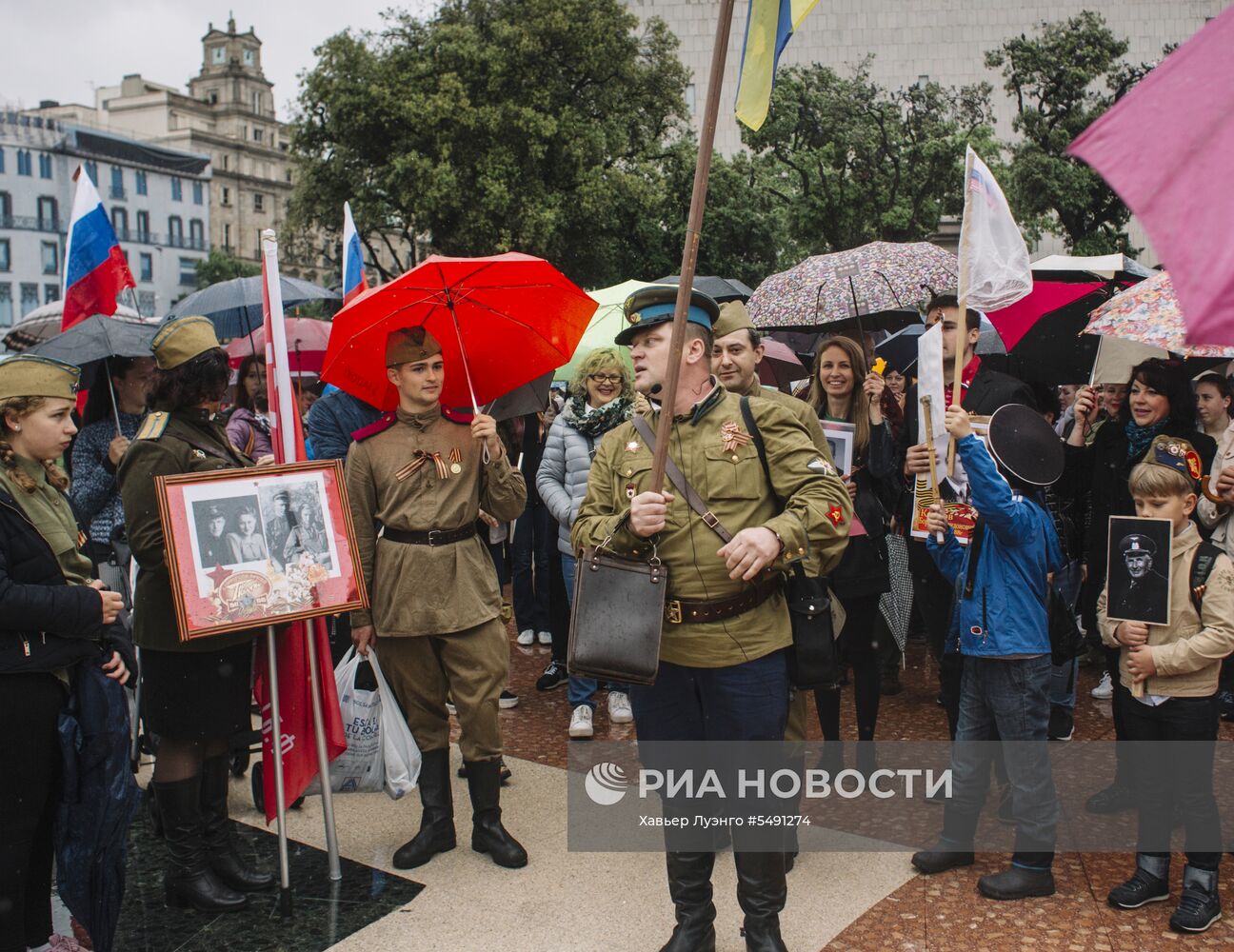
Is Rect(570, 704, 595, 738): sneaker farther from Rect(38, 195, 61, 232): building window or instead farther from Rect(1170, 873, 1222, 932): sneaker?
Rect(38, 195, 61, 232): building window

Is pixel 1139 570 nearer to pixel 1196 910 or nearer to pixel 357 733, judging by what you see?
pixel 1196 910

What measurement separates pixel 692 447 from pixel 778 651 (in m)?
0.72

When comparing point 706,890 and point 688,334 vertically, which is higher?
point 688,334

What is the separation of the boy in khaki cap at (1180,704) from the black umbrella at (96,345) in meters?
4.33

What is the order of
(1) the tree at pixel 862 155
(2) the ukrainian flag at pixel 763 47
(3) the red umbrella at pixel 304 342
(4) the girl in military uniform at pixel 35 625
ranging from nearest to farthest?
(2) the ukrainian flag at pixel 763 47 → (4) the girl in military uniform at pixel 35 625 → (3) the red umbrella at pixel 304 342 → (1) the tree at pixel 862 155

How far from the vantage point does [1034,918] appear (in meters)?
3.84

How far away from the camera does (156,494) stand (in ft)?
12.4

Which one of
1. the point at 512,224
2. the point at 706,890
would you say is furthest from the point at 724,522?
the point at 512,224

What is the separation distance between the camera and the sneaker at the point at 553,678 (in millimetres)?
7004

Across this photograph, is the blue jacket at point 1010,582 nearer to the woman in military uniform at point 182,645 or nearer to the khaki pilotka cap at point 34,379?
the woman in military uniform at point 182,645

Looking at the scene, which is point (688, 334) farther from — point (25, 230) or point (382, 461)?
point (25, 230)

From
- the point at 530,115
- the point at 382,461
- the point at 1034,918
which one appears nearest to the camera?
the point at 1034,918

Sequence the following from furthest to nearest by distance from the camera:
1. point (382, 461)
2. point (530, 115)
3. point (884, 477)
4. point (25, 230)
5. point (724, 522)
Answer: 1. point (25, 230)
2. point (530, 115)
3. point (884, 477)
4. point (382, 461)
5. point (724, 522)

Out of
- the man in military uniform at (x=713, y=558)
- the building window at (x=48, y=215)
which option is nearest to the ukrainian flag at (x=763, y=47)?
the man in military uniform at (x=713, y=558)
